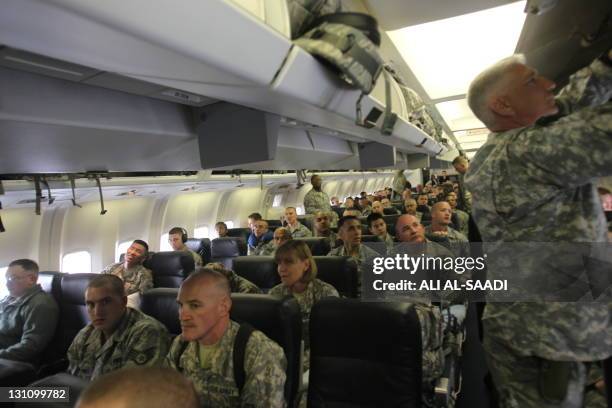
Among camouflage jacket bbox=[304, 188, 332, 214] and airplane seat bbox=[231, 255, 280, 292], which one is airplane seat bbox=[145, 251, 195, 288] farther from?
camouflage jacket bbox=[304, 188, 332, 214]

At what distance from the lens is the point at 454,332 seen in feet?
10.5

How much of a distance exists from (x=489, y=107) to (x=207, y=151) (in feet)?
5.48

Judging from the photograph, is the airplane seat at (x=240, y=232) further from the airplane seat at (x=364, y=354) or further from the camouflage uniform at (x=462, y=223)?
the airplane seat at (x=364, y=354)

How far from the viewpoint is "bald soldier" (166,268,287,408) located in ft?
6.54

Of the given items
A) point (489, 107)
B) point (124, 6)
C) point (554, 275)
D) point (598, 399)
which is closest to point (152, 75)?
point (124, 6)

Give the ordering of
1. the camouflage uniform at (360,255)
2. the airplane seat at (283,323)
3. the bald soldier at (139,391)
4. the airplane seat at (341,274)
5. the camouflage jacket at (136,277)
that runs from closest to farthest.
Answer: the bald soldier at (139,391) < the airplane seat at (283,323) < the airplane seat at (341,274) < the camouflage uniform at (360,255) < the camouflage jacket at (136,277)

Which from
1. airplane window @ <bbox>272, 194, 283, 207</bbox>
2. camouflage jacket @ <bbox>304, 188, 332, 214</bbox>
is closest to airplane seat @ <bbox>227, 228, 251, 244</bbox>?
camouflage jacket @ <bbox>304, 188, 332, 214</bbox>

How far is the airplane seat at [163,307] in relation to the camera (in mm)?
3027

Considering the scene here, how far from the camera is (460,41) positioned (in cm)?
335

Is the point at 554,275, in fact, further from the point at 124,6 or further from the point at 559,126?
the point at 124,6

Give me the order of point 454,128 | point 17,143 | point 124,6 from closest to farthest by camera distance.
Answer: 1. point 124,6
2. point 17,143
3. point 454,128

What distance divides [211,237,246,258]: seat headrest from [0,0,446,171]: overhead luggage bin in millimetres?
5771

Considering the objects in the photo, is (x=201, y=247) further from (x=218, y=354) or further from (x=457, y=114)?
(x=218, y=354)

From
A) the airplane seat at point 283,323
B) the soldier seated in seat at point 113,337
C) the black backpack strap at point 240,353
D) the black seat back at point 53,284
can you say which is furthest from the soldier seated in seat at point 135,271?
the black backpack strap at point 240,353
